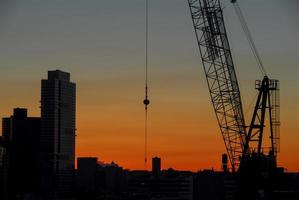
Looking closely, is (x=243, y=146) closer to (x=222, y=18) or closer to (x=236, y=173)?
(x=236, y=173)

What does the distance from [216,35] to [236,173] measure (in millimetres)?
20620

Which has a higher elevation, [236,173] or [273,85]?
[273,85]

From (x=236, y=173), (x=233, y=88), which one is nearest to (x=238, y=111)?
(x=233, y=88)

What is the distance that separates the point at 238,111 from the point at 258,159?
6718mm

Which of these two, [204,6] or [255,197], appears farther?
[255,197]

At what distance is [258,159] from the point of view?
109 m

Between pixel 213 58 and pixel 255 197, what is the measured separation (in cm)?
1897

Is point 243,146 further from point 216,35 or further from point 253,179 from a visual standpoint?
point 216,35

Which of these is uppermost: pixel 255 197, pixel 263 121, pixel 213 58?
pixel 213 58

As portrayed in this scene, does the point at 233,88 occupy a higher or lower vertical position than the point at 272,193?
higher

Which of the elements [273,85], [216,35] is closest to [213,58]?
[216,35]

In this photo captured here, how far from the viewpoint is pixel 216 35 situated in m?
103

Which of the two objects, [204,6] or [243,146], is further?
[243,146]

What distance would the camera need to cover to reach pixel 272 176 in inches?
4281
